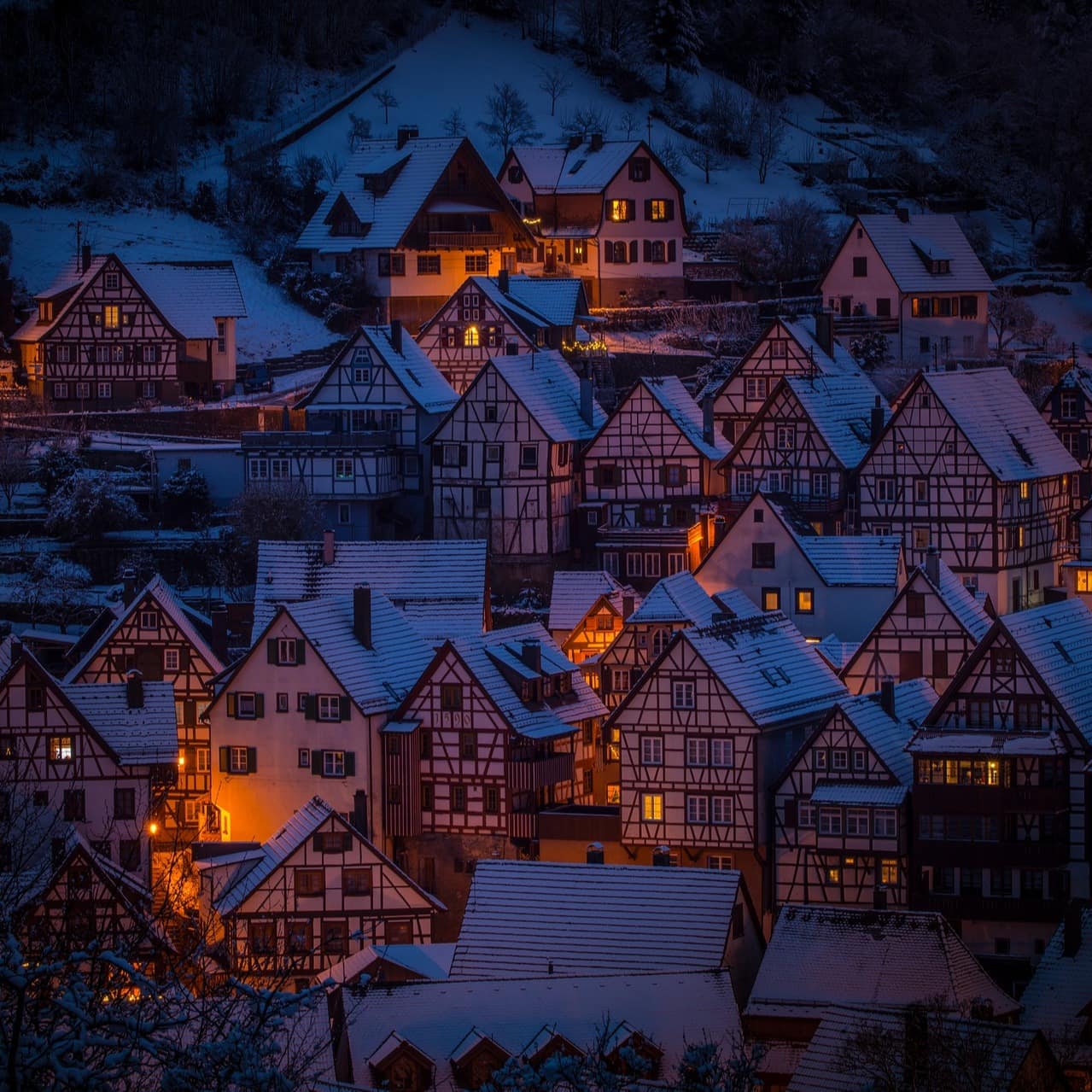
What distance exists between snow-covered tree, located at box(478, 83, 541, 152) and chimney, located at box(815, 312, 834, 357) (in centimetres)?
3006

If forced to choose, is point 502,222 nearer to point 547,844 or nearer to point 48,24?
point 48,24

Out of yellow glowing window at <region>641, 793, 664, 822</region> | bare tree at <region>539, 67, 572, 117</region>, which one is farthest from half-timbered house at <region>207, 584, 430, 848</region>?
bare tree at <region>539, 67, 572, 117</region>

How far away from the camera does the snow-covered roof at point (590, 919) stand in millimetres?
53062

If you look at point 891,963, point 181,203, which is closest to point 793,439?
point 891,963

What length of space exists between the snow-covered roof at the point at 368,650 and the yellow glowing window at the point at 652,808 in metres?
6.01

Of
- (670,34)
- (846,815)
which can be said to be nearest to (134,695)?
(846,815)

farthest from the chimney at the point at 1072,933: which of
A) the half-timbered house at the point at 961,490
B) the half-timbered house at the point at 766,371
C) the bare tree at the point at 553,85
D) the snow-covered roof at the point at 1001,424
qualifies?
the bare tree at the point at 553,85

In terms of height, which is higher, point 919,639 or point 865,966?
point 919,639

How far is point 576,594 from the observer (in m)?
73.2

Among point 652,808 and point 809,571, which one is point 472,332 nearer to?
point 809,571

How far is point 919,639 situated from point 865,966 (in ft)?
49.8

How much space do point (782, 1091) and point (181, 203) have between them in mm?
63247

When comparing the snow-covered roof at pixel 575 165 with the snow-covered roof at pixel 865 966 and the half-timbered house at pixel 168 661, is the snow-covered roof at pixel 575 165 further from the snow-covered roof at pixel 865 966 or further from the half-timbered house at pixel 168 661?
the snow-covered roof at pixel 865 966

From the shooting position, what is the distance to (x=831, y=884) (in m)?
60.1
